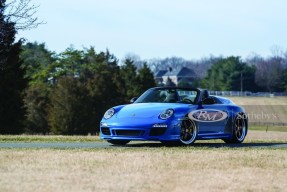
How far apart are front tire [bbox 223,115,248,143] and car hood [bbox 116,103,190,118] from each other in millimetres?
1939

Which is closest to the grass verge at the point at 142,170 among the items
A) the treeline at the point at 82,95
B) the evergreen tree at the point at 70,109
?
the treeline at the point at 82,95

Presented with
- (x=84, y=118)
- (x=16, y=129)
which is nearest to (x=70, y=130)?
(x=84, y=118)

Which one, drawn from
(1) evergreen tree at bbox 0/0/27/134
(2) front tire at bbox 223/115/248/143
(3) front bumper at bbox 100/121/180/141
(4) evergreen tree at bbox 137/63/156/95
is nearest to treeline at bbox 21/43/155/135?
(4) evergreen tree at bbox 137/63/156/95

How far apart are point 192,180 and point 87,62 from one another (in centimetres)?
9276

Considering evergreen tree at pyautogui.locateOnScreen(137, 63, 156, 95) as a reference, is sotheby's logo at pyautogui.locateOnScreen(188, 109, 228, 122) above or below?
below

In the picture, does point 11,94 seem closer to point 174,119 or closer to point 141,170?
point 174,119

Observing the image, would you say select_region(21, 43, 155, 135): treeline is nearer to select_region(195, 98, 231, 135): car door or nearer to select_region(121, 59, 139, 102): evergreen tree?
select_region(121, 59, 139, 102): evergreen tree

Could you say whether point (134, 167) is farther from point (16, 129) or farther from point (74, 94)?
point (74, 94)

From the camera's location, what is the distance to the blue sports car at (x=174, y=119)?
44.5 feet

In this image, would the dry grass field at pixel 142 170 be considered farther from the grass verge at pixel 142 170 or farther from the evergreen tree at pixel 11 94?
the evergreen tree at pixel 11 94

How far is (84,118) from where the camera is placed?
226ft

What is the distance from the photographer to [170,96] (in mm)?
14727

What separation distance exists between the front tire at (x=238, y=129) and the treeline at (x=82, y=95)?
42343 mm

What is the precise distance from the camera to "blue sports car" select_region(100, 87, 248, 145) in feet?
44.5
